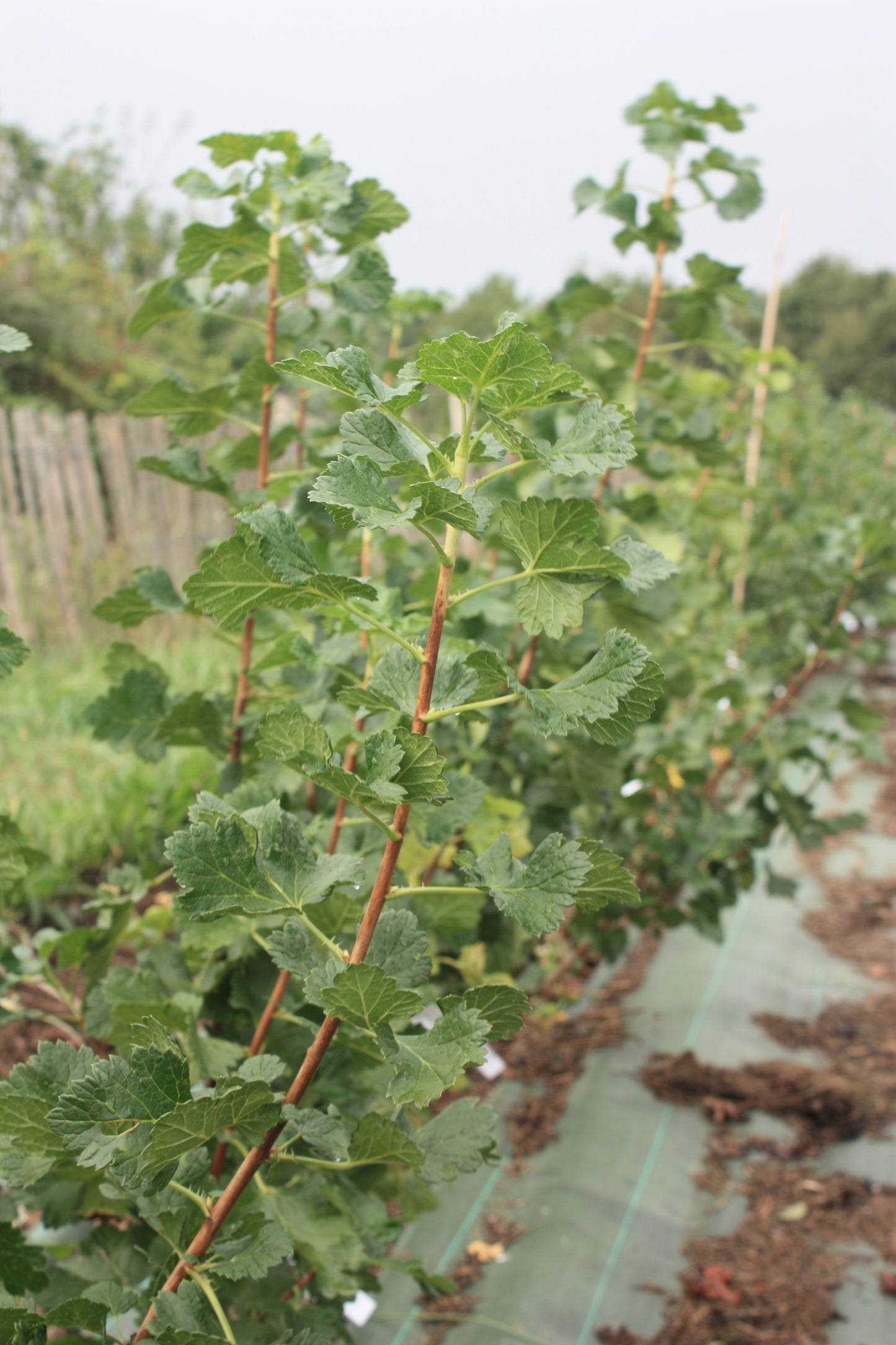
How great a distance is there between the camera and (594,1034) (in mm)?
2898

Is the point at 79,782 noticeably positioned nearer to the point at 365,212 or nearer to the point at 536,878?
the point at 365,212

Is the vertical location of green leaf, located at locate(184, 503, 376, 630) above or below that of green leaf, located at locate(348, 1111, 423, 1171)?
above

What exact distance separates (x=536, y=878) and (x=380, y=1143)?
0.83 feet

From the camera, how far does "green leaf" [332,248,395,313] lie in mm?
1152

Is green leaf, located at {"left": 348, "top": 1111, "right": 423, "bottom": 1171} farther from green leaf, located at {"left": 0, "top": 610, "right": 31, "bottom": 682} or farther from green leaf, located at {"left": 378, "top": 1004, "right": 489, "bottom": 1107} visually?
green leaf, located at {"left": 0, "top": 610, "right": 31, "bottom": 682}

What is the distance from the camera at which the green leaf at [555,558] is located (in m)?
0.67

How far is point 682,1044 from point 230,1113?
251 centimetres

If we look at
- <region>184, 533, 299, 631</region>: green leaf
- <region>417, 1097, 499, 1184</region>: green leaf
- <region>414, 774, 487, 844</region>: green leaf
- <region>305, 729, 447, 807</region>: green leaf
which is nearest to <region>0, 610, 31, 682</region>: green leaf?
<region>184, 533, 299, 631</region>: green leaf

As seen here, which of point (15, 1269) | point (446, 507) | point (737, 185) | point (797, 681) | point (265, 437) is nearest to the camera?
point (446, 507)

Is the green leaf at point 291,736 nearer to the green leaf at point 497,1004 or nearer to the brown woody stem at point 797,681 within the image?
the green leaf at point 497,1004

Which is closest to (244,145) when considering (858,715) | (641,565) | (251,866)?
(641,565)

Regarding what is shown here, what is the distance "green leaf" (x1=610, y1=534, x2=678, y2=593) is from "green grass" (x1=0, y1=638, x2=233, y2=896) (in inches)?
57.8

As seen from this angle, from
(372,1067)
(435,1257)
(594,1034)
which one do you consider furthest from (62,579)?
(372,1067)

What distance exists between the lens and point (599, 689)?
26.6 inches
